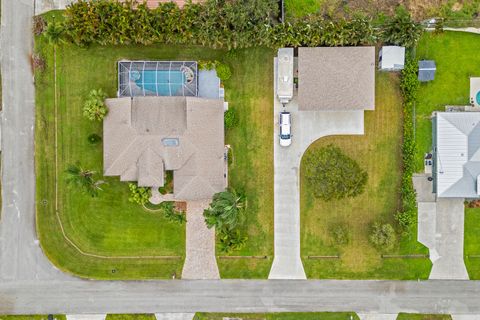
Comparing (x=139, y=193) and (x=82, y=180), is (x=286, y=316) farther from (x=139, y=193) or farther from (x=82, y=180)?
(x=82, y=180)

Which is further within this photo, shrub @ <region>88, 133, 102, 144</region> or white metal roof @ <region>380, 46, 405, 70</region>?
shrub @ <region>88, 133, 102, 144</region>

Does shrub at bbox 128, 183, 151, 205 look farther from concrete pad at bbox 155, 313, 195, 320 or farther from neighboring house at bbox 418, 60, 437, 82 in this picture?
neighboring house at bbox 418, 60, 437, 82

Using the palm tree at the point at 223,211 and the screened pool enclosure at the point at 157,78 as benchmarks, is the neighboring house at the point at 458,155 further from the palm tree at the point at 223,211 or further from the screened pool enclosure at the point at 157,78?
the screened pool enclosure at the point at 157,78

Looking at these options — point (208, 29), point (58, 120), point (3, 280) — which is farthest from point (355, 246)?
point (3, 280)

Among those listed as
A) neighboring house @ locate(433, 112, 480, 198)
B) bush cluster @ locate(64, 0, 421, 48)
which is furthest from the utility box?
neighboring house @ locate(433, 112, 480, 198)

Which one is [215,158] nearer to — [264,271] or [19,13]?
[264,271]

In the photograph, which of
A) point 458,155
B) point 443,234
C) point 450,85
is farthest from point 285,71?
point 443,234

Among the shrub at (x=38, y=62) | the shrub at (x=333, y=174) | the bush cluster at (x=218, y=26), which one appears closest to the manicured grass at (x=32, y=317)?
the shrub at (x=38, y=62)
